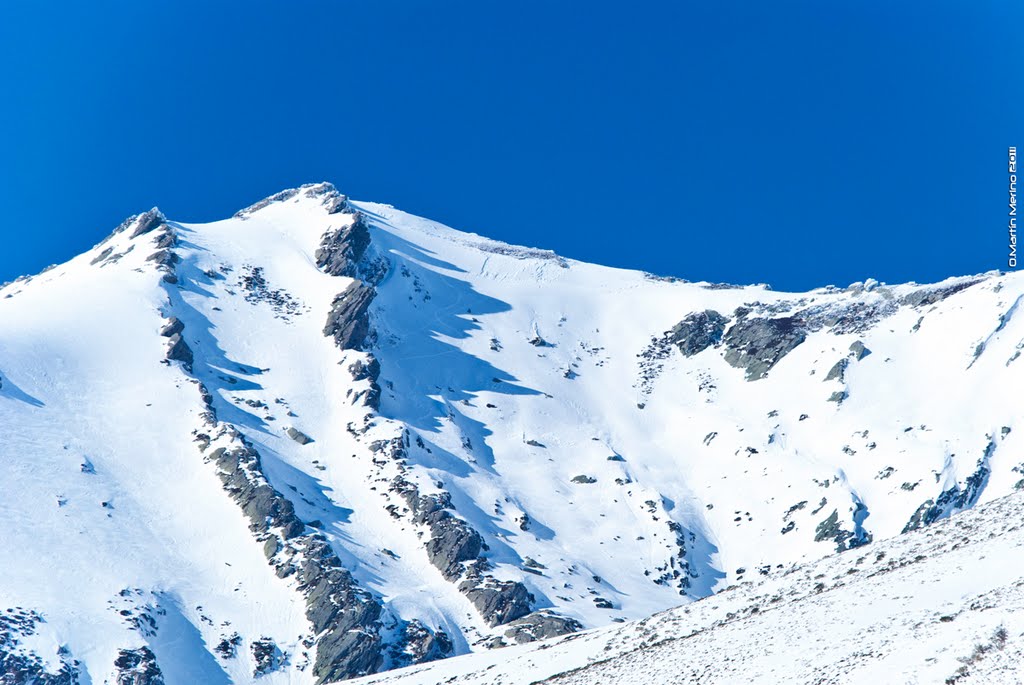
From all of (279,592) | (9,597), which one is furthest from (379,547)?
(9,597)

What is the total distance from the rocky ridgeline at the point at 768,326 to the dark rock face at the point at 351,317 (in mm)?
43126

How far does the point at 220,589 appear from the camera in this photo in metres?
118

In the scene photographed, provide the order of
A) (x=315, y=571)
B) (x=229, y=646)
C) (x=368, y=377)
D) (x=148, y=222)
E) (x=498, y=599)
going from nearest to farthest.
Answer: (x=229, y=646), (x=315, y=571), (x=498, y=599), (x=368, y=377), (x=148, y=222)

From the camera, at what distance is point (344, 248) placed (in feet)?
634

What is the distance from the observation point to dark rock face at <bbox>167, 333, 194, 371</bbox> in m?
156

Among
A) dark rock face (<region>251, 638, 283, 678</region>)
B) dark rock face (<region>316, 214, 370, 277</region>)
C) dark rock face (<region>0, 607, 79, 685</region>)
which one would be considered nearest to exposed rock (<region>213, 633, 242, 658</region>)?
dark rock face (<region>251, 638, 283, 678</region>)

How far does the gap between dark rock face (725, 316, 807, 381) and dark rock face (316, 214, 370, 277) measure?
6211 cm

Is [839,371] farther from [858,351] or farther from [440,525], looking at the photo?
[440,525]

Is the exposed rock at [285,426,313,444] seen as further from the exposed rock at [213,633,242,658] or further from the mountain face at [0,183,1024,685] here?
the exposed rock at [213,633,242,658]

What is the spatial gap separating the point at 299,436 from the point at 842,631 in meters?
107

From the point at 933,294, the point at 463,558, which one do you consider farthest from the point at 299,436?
A: the point at 933,294

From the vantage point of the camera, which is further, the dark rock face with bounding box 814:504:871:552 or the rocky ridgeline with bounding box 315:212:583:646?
the dark rock face with bounding box 814:504:871:552

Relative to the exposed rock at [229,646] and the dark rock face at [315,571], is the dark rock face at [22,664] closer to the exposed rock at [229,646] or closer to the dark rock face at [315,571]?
the exposed rock at [229,646]

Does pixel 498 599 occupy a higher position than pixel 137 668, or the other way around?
pixel 498 599
